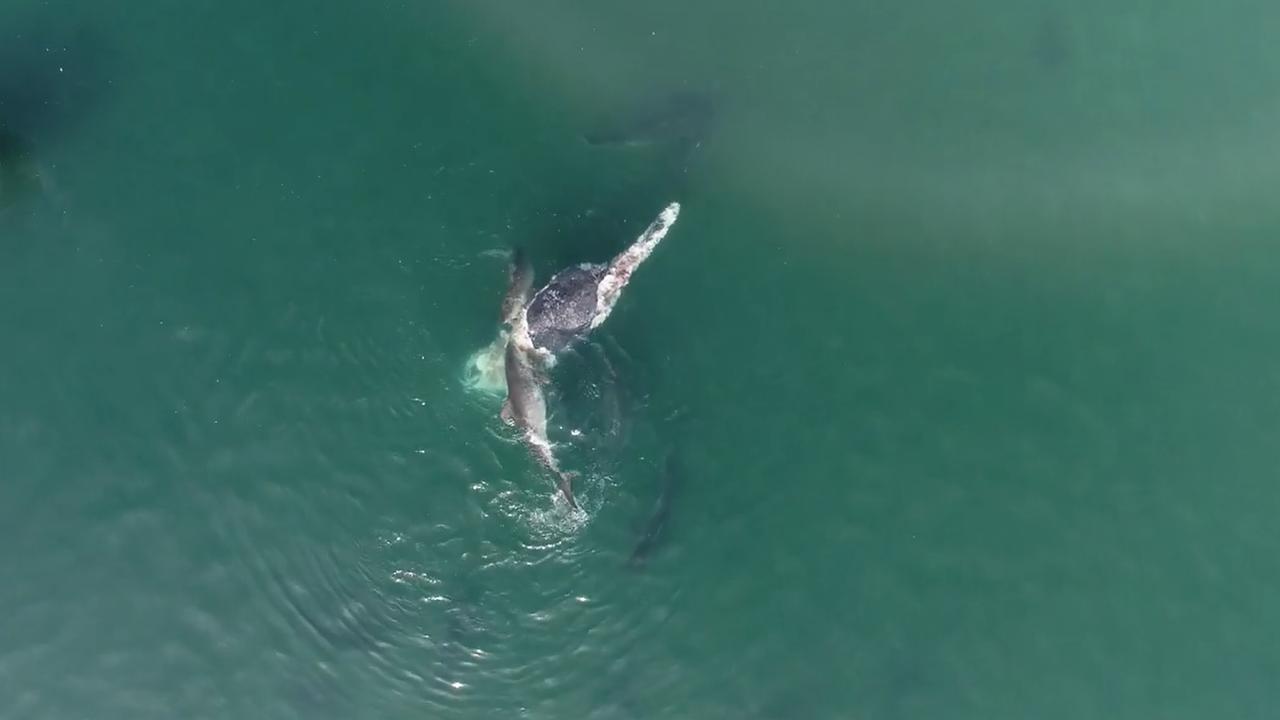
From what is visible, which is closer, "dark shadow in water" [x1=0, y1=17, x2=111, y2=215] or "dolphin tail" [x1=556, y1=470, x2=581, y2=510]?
"dolphin tail" [x1=556, y1=470, x2=581, y2=510]

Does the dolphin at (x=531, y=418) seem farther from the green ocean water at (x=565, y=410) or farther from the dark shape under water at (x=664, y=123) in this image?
the dark shape under water at (x=664, y=123)

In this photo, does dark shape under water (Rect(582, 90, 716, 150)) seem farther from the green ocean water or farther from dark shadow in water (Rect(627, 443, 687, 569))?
dark shadow in water (Rect(627, 443, 687, 569))

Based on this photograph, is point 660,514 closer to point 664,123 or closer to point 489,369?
point 489,369

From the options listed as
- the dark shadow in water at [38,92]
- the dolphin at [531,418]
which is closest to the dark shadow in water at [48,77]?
the dark shadow in water at [38,92]

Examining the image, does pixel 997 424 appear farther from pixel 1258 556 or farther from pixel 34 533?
pixel 34 533

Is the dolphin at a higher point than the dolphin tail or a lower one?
higher

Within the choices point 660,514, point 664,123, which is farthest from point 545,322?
point 664,123

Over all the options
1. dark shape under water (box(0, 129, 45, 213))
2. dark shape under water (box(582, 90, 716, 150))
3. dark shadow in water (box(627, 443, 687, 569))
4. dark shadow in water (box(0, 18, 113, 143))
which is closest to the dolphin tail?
dark shadow in water (box(627, 443, 687, 569))

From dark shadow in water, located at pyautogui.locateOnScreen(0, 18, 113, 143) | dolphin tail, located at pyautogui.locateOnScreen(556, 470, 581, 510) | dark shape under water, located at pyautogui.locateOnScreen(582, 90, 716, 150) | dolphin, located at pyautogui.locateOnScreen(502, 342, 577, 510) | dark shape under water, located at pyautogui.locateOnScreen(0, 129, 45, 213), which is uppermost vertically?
dark shadow in water, located at pyautogui.locateOnScreen(0, 18, 113, 143)
